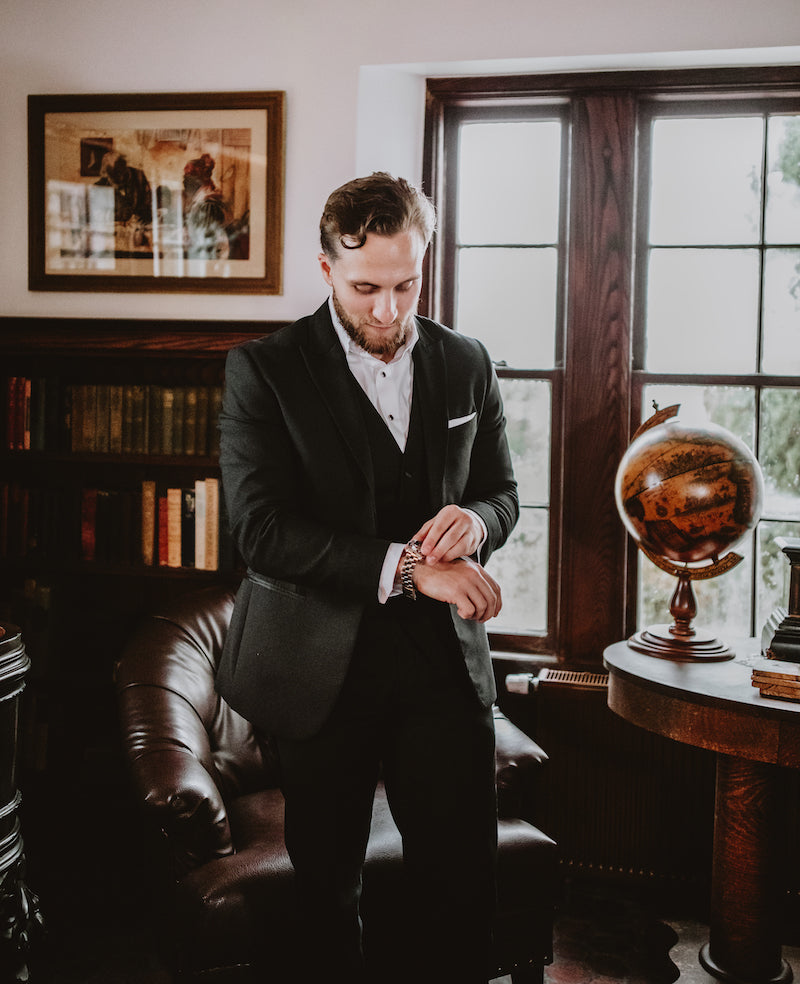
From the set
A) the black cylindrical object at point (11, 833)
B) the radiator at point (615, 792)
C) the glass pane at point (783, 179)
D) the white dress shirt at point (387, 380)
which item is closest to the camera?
the white dress shirt at point (387, 380)

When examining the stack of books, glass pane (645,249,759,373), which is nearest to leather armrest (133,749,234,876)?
the stack of books

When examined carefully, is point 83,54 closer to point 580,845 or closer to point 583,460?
point 583,460

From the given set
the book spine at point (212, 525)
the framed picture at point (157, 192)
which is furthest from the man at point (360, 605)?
the framed picture at point (157, 192)

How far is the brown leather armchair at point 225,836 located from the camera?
191 centimetres

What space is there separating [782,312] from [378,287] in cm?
193

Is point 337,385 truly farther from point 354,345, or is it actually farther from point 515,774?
point 515,774

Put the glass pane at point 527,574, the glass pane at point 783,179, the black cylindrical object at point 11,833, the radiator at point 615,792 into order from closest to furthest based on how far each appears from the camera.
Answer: the black cylindrical object at point 11,833 → the radiator at point 615,792 → the glass pane at point 783,179 → the glass pane at point 527,574

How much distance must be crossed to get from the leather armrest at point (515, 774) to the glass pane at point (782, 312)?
154 cm

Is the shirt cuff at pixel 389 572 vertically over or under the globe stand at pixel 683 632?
over

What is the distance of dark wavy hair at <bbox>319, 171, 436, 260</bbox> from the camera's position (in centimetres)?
154

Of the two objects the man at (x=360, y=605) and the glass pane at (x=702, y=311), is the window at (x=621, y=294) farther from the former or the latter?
the man at (x=360, y=605)

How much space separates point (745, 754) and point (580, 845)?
104cm

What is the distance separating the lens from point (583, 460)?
3010mm

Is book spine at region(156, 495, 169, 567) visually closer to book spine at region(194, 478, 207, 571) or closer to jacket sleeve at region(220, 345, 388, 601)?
book spine at region(194, 478, 207, 571)
